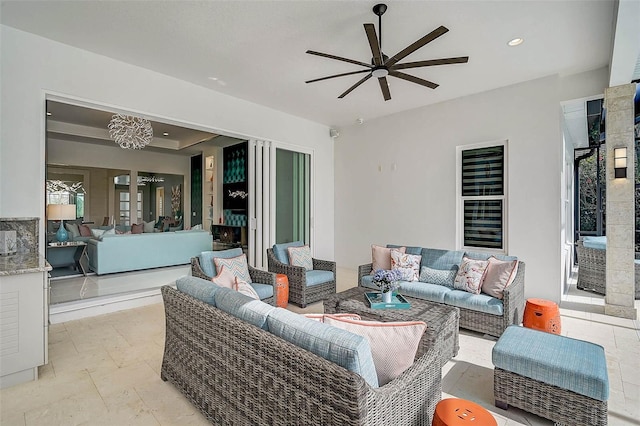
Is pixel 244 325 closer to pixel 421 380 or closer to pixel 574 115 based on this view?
pixel 421 380

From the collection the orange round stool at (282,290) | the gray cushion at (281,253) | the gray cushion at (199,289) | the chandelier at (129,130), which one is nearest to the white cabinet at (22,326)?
the gray cushion at (199,289)

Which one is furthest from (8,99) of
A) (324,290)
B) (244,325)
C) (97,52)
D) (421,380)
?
(421,380)

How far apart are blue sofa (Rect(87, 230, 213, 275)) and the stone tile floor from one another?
2429 mm

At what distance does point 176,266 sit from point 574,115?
792 centimetres

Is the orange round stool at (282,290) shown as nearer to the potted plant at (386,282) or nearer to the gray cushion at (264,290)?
the gray cushion at (264,290)

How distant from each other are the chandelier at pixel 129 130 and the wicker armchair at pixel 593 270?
26.5 feet

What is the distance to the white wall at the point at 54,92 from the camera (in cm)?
320

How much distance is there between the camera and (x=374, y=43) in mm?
2523

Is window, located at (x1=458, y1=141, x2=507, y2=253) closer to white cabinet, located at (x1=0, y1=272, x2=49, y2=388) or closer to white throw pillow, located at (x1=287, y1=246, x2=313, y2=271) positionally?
white throw pillow, located at (x1=287, y1=246, x2=313, y2=271)

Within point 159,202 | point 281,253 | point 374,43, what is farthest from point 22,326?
point 159,202

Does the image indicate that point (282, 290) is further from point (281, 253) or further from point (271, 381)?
point (271, 381)

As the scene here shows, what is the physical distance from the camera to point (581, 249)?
16.9ft

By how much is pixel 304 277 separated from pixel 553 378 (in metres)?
2.74

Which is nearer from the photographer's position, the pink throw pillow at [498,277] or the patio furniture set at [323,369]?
the patio furniture set at [323,369]
